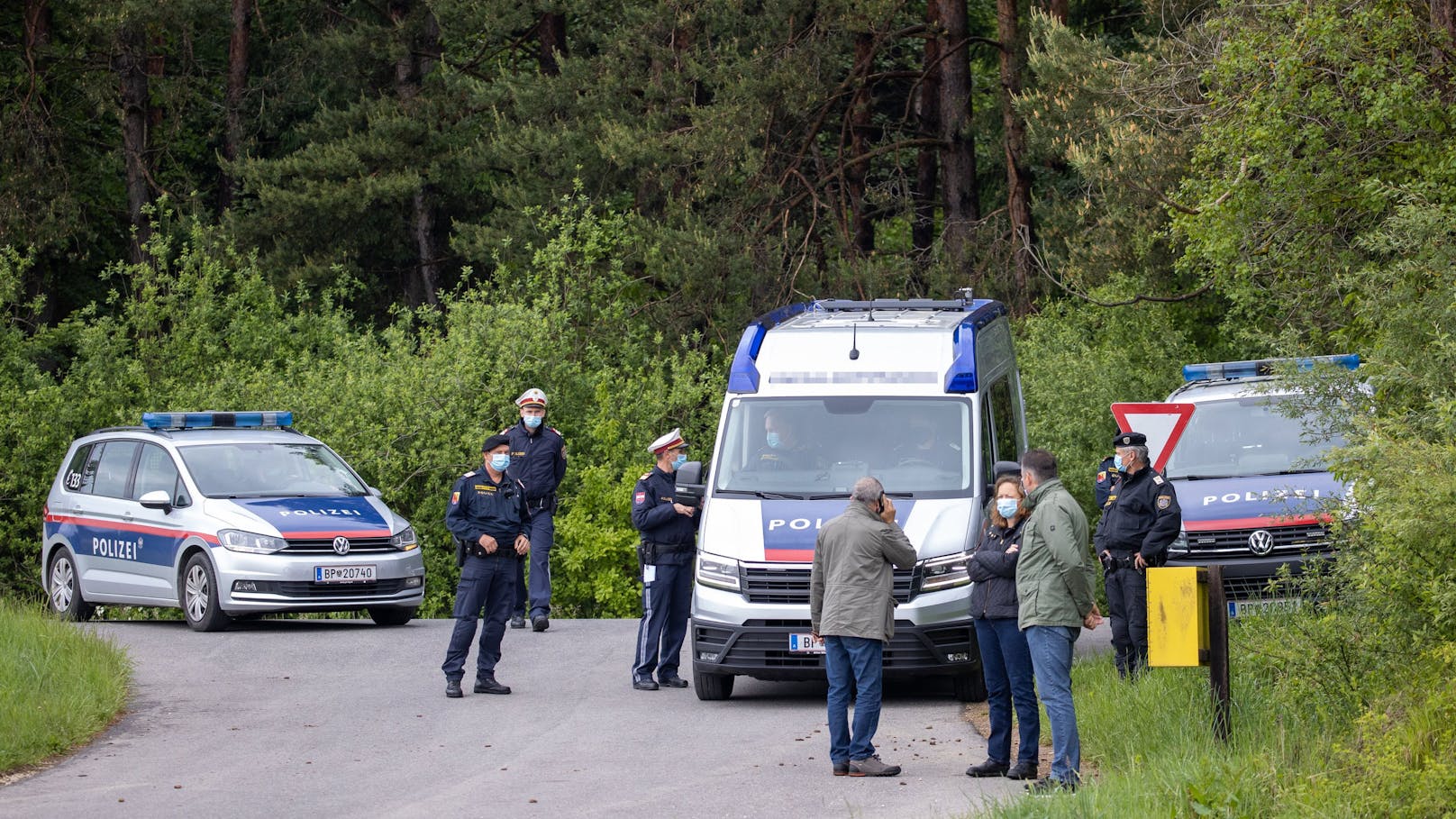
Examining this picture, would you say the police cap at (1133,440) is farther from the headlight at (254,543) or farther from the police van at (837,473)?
the headlight at (254,543)

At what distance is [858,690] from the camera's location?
373 inches

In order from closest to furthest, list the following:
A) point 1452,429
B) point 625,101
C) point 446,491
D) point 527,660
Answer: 1. point 1452,429
2. point 527,660
3. point 446,491
4. point 625,101

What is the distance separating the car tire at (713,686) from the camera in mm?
12367

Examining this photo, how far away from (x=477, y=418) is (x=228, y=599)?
6.68 meters

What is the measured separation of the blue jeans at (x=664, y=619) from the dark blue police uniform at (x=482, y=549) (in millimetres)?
1101

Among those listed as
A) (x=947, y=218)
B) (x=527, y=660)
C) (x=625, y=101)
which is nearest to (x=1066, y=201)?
(x=947, y=218)

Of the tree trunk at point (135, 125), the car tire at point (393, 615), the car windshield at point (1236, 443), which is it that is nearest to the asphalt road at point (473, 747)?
the car tire at point (393, 615)

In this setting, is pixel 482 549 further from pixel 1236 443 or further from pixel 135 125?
pixel 135 125

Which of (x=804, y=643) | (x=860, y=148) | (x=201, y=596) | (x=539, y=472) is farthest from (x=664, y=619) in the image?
(x=860, y=148)

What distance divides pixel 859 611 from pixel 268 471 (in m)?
9.46

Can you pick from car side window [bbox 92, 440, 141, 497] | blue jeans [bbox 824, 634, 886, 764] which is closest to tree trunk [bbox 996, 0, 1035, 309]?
car side window [bbox 92, 440, 141, 497]

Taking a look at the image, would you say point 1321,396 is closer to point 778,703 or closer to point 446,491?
point 778,703

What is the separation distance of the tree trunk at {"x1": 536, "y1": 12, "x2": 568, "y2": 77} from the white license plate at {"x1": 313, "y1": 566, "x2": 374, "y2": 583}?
66.2ft

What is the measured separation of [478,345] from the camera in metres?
23.0
